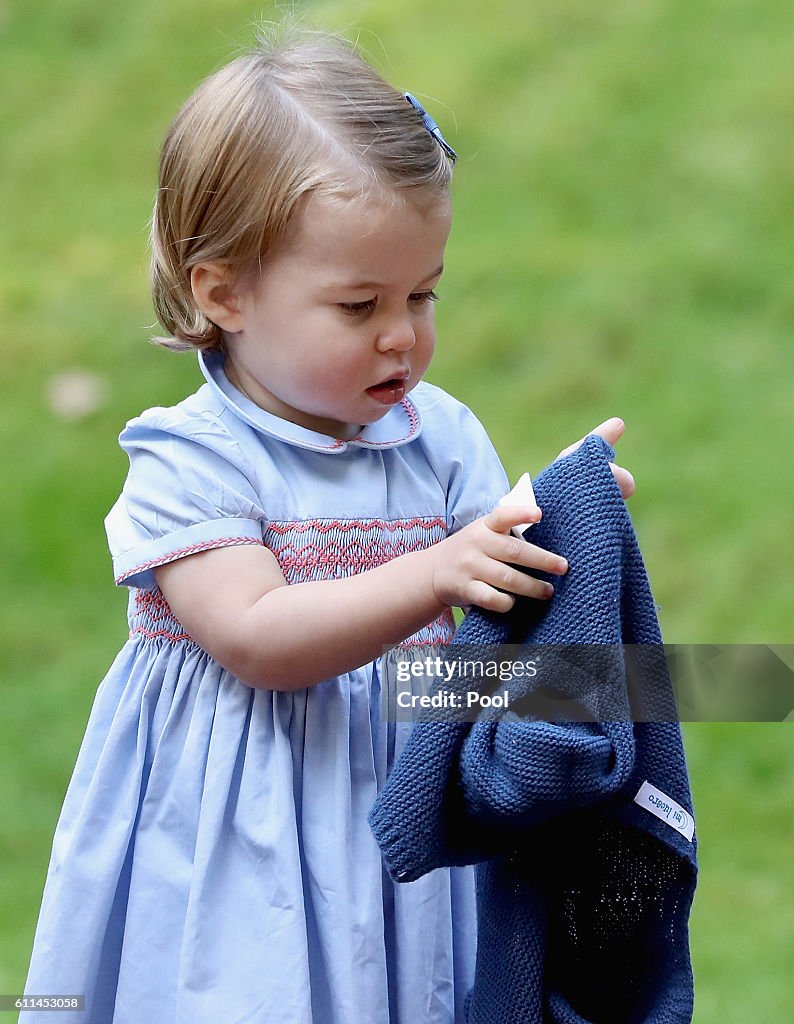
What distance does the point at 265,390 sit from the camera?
1.19 meters

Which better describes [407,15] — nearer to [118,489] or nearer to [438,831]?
[118,489]

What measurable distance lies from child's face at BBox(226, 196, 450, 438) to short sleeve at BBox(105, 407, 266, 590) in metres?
0.07

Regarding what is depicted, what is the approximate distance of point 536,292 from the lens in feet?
9.79

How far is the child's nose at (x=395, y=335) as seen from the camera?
3.67 ft

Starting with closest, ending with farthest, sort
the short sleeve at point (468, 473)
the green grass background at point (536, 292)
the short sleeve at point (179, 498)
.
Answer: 1. the short sleeve at point (179, 498)
2. the short sleeve at point (468, 473)
3. the green grass background at point (536, 292)

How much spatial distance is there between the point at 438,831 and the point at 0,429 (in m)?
2.03

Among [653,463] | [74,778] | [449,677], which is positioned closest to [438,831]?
[449,677]

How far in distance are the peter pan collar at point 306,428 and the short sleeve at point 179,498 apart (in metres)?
0.03

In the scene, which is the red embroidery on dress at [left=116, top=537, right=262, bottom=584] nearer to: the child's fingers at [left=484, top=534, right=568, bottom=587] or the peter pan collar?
the peter pan collar

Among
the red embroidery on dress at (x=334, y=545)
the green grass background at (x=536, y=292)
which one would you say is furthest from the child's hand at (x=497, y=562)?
the green grass background at (x=536, y=292)

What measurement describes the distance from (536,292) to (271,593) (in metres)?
1.99

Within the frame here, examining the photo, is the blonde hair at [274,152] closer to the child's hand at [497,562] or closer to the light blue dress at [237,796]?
the light blue dress at [237,796]

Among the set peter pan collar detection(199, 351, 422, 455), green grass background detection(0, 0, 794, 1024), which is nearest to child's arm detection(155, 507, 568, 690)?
peter pan collar detection(199, 351, 422, 455)

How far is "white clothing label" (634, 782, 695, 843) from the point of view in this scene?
42.3 inches
